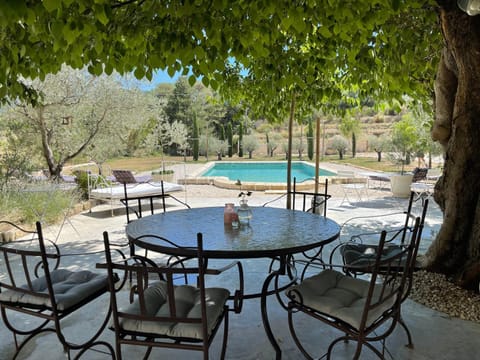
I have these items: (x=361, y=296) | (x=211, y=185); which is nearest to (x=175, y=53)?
(x=361, y=296)

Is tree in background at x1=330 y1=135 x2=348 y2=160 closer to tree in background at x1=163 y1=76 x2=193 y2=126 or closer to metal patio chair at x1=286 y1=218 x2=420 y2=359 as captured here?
tree in background at x1=163 y1=76 x2=193 y2=126

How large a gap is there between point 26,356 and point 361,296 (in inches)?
77.2

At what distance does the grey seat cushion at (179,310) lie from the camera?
167cm

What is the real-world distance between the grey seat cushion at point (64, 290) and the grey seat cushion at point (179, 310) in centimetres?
34

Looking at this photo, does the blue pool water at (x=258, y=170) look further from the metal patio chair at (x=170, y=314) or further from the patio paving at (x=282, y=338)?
the metal patio chair at (x=170, y=314)

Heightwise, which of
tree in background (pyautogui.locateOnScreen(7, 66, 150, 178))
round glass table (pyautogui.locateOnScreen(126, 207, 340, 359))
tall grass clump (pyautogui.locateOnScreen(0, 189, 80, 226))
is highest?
tree in background (pyautogui.locateOnScreen(7, 66, 150, 178))

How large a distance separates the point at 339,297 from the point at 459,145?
1.82 m

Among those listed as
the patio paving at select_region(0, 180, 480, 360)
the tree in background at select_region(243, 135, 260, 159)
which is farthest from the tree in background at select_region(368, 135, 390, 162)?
the patio paving at select_region(0, 180, 480, 360)

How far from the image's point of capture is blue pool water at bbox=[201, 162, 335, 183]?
1617cm

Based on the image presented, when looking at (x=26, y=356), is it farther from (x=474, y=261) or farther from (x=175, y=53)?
(x=474, y=261)

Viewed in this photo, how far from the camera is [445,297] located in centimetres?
286

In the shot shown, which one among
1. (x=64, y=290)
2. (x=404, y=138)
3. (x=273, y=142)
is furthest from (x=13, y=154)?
(x=273, y=142)

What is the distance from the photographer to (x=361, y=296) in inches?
80.7

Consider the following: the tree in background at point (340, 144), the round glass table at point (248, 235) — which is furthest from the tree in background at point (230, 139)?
the round glass table at point (248, 235)
